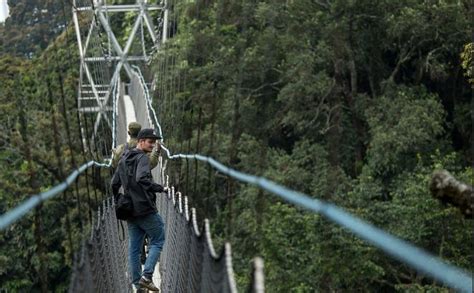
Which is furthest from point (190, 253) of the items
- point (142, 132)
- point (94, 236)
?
point (142, 132)

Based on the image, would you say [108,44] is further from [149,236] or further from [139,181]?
[139,181]

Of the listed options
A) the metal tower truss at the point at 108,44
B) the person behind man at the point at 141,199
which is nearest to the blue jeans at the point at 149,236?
the person behind man at the point at 141,199

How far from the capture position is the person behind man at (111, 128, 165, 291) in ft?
15.4

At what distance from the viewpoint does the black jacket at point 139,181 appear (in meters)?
4.66

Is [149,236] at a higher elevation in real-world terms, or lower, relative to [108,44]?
higher

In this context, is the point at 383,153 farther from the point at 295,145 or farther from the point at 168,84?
the point at 168,84

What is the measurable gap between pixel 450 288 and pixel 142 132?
347 inches

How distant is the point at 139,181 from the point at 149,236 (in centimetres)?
36

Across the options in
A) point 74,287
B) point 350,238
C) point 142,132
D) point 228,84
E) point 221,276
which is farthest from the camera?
point 228,84

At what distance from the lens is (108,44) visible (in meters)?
29.1

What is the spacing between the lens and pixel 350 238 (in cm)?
1465

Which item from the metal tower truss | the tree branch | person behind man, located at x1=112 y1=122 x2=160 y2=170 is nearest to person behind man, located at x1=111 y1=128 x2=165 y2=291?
person behind man, located at x1=112 y1=122 x2=160 y2=170

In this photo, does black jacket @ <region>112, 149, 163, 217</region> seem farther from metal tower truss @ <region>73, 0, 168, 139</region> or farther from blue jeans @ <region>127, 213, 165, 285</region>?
metal tower truss @ <region>73, 0, 168, 139</region>

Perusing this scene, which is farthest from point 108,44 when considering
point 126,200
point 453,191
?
point 453,191
